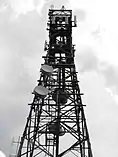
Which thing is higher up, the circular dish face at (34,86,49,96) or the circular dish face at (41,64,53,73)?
the circular dish face at (41,64,53,73)

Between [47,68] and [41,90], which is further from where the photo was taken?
[47,68]

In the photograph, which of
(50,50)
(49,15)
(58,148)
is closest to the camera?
(58,148)

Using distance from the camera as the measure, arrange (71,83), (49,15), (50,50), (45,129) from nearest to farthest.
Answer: (45,129)
(71,83)
(50,50)
(49,15)

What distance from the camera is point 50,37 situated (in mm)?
20922

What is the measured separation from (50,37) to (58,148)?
8986mm

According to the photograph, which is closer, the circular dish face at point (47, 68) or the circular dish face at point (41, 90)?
the circular dish face at point (41, 90)

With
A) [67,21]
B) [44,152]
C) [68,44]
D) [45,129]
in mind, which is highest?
[67,21]

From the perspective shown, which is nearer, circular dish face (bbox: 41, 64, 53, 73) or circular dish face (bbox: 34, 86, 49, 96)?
circular dish face (bbox: 34, 86, 49, 96)

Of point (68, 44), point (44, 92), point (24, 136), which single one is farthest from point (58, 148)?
point (68, 44)

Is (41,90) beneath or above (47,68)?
beneath

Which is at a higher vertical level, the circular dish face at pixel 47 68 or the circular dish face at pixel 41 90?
the circular dish face at pixel 47 68

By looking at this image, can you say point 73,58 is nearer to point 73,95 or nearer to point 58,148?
point 73,95

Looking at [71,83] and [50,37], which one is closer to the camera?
[71,83]

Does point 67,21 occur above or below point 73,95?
above
